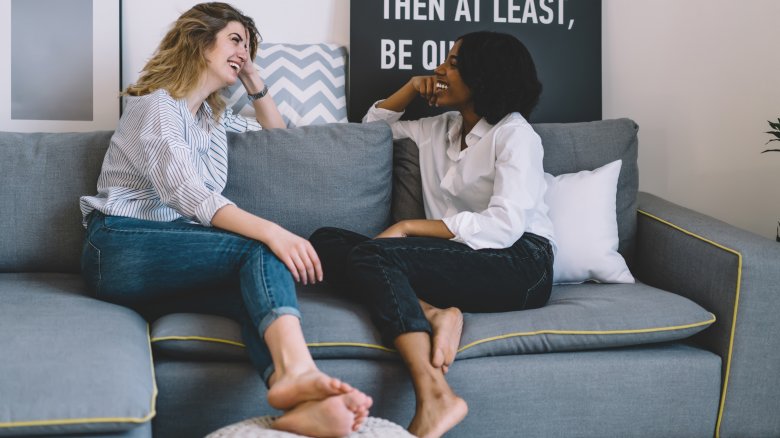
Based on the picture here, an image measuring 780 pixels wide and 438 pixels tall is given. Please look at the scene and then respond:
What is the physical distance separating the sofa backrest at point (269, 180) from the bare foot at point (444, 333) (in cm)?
54

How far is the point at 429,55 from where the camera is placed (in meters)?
2.69

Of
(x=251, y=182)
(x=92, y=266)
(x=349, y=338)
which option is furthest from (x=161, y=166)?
(x=349, y=338)

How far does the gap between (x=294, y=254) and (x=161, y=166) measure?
0.37 meters

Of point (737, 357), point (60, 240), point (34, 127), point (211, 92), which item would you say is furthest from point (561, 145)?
point (34, 127)

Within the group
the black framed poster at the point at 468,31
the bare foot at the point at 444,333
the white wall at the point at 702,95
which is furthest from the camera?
the white wall at the point at 702,95

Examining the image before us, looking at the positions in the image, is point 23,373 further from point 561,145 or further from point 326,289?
point 561,145

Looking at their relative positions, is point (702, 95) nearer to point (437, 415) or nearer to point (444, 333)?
point (444, 333)

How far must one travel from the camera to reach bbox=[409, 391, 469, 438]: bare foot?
1495mm

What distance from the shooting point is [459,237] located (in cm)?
189

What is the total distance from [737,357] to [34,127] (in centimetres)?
219

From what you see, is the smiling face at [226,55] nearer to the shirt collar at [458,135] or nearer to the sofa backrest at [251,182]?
the sofa backrest at [251,182]

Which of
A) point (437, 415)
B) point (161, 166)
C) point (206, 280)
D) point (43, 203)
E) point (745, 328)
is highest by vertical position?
point (161, 166)

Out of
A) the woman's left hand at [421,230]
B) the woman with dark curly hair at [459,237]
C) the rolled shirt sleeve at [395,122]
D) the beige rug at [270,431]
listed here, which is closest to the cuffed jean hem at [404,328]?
the woman with dark curly hair at [459,237]

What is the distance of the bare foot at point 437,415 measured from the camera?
1495 mm
